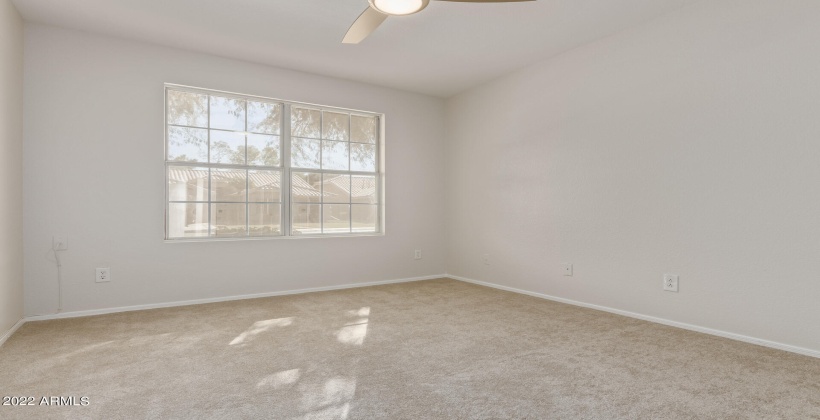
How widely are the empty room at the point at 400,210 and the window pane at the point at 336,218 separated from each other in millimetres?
42

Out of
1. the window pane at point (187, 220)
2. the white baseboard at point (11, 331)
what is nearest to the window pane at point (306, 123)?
the window pane at point (187, 220)

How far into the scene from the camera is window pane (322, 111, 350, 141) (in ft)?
15.6

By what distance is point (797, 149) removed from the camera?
259 centimetres

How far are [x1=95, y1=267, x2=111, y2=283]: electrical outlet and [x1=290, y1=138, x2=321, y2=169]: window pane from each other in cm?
190

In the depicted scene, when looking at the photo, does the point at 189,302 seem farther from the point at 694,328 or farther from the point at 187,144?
the point at 694,328

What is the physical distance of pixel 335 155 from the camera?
15.9 feet

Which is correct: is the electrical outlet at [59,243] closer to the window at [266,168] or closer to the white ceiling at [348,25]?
the window at [266,168]

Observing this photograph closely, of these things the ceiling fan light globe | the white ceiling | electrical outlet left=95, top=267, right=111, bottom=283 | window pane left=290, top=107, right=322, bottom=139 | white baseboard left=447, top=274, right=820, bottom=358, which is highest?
the white ceiling

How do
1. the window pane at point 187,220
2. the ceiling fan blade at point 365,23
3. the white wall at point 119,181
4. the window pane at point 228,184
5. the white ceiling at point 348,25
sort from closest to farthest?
the ceiling fan blade at point 365,23 → the white ceiling at point 348,25 → the white wall at point 119,181 → the window pane at point 187,220 → the window pane at point 228,184

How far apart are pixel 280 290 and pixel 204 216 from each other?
3.45ft

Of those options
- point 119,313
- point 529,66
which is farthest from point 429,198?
point 119,313

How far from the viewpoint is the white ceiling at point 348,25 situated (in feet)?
10.2

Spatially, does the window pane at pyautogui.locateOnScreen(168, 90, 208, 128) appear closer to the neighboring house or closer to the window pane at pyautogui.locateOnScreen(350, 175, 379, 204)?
the neighboring house

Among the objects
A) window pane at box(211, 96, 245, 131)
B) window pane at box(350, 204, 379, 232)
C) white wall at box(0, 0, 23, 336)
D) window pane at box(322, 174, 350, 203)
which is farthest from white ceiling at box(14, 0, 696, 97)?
window pane at box(350, 204, 379, 232)
